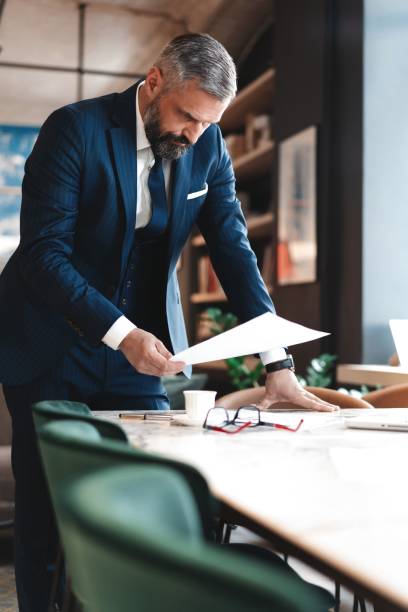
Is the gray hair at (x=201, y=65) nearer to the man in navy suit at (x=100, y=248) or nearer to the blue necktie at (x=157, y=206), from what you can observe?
the man in navy suit at (x=100, y=248)

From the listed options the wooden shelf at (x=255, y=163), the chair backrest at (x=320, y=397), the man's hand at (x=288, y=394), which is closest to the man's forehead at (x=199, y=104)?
the man's hand at (x=288, y=394)

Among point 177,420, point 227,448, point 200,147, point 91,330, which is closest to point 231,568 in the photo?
point 227,448

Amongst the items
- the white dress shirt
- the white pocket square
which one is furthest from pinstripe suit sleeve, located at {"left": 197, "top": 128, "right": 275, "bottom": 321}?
the white dress shirt

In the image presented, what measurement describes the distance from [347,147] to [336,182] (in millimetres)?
213

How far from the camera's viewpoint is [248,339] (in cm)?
162

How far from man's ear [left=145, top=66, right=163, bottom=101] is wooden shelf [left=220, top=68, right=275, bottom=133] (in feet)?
12.8

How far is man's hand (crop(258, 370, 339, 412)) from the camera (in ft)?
6.28

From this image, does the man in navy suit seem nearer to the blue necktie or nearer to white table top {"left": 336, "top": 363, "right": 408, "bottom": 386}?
the blue necktie

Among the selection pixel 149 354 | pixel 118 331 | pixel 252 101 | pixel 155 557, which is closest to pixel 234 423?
pixel 149 354

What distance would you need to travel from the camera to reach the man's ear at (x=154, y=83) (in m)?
1.93

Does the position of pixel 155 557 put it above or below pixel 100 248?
below

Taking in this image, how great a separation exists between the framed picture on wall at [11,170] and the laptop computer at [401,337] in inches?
239

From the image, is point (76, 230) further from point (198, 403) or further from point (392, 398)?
point (392, 398)

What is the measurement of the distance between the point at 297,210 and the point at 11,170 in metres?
3.53
